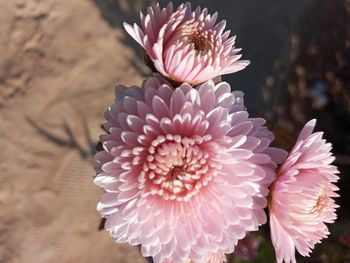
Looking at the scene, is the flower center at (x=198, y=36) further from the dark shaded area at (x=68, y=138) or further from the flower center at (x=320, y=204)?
the dark shaded area at (x=68, y=138)

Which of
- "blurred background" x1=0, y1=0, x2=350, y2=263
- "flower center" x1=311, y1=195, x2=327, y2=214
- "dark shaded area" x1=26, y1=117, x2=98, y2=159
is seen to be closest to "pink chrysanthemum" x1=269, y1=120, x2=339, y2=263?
"flower center" x1=311, y1=195, x2=327, y2=214

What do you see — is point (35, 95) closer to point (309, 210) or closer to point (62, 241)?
point (62, 241)

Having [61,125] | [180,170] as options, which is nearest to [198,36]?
[180,170]

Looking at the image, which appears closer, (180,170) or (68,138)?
(180,170)

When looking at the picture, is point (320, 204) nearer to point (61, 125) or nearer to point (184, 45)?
point (184, 45)

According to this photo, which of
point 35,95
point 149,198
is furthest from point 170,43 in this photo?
point 35,95

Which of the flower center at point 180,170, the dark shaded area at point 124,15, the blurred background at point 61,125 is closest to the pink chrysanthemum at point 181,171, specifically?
the flower center at point 180,170
